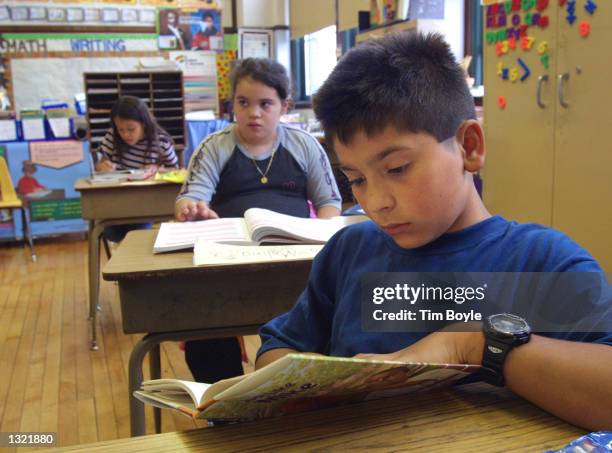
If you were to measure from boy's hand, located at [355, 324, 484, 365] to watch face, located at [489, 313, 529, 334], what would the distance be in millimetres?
18

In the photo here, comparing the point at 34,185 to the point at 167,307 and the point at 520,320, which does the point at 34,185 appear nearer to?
the point at 167,307

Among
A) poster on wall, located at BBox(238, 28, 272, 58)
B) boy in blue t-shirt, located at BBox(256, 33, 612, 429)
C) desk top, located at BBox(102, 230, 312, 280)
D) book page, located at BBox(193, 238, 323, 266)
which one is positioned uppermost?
poster on wall, located at BBox(238, 28, 272, 58)

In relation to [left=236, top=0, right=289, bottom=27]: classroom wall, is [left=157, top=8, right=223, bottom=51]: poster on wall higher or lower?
lower

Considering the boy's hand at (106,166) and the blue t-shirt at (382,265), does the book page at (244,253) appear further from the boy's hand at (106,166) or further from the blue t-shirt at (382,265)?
the boy's hand at (106,166)

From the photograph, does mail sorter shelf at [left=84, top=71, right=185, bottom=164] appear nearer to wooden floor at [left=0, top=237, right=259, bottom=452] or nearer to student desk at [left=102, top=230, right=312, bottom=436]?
wooden floor at [left=0, top=237, right=259, bottom=452]

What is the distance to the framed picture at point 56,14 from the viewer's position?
603 centimetres

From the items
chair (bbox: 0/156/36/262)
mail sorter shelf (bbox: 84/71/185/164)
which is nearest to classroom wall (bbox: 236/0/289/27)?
mail sorter shelf (bbox: 84/71/185/164)

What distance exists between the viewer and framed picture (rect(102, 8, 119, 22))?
618 cm

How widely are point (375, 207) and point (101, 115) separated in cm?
451

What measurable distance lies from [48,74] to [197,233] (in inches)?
212

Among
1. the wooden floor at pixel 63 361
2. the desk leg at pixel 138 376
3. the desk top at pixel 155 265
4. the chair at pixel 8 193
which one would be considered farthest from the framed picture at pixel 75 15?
the desk leg at pixel 138 376

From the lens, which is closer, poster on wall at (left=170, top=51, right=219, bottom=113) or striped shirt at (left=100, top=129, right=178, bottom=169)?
striped shirt at (left=100, top=129, right=178, bottom=169)

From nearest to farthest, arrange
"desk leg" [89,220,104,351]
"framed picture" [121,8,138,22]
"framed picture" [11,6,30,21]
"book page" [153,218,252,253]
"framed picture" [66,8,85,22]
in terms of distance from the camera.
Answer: "book page" [153,218,252,253] < "desk leg" [89,220,104,351] < "framed picture" [11,6,30,21] < "framed picture" [66,8,85,22] < "framed picture" [121,8,138,22]

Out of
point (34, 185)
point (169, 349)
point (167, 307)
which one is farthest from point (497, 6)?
point (34, 185)
